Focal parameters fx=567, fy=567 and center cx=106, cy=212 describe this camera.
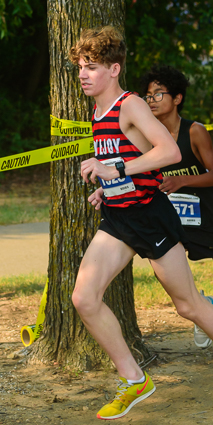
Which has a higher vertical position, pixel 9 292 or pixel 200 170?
pixel 200 170

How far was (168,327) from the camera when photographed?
4.65 metres

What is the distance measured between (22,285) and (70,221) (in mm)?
2332

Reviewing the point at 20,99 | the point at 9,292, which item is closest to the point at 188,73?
the point at 20,99

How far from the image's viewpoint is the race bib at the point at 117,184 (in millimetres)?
2805

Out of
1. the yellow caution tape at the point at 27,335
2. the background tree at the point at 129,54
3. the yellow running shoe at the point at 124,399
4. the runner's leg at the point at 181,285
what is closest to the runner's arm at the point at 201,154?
the runner's leg at the point at 181,285

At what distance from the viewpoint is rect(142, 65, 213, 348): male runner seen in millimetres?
3826

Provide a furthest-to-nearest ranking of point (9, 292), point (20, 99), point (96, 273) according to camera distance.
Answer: point (20, 99) < point (9, 292) < point (96, 273)

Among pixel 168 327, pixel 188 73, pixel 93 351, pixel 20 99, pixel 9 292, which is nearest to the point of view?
pixel 93 351

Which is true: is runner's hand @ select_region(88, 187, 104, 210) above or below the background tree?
below

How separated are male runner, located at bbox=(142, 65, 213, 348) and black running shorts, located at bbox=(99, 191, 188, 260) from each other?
2.86 ft

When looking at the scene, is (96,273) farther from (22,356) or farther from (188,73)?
(188,73)

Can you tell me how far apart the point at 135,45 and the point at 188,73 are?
1.50m

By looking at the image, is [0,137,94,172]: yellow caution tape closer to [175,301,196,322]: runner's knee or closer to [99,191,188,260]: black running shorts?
[99,191,188,260]: black running shorts

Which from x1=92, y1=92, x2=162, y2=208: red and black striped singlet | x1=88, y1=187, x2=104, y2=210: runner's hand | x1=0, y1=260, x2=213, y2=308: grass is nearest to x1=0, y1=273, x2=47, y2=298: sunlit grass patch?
x1=0, y1=260, x2=213, y2=308: grass
